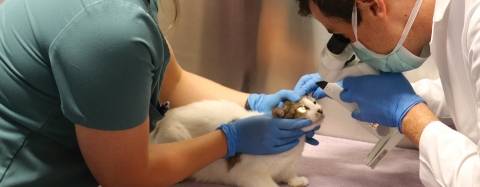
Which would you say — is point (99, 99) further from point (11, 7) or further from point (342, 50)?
point (342, 50)

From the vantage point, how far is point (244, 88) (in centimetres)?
169

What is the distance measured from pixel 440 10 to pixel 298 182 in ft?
1.70

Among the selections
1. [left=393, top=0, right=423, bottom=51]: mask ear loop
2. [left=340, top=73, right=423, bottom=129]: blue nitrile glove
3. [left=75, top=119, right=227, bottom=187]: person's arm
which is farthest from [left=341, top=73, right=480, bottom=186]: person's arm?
[left=75, top=119, right=227, bottom=187]: person's arm

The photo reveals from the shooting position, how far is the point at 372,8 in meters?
1.08

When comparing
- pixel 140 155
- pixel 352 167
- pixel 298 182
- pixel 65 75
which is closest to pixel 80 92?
pixel 65 75

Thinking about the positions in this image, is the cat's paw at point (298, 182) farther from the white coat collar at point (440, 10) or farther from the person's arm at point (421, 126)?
the white coat collar at point (440, 10)

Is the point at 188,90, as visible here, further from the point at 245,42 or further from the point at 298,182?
the point at 298,182

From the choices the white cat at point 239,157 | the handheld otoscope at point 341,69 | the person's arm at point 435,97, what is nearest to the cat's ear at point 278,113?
the white cat at point 239,157

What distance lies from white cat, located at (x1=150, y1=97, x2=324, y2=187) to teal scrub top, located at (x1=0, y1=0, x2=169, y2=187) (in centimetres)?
33

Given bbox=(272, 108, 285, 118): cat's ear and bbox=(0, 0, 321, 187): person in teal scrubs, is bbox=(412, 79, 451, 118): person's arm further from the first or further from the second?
bbox=(0, 0, 321, 187): person in teal scrubs

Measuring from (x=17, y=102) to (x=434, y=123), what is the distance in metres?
0.74

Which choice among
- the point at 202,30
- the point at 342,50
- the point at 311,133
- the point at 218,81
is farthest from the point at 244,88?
the point at 342,50

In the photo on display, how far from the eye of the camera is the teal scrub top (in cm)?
82

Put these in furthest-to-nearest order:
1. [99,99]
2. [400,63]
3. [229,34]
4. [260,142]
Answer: [229,34]
[260,142]
[400,63]
[99,99]
